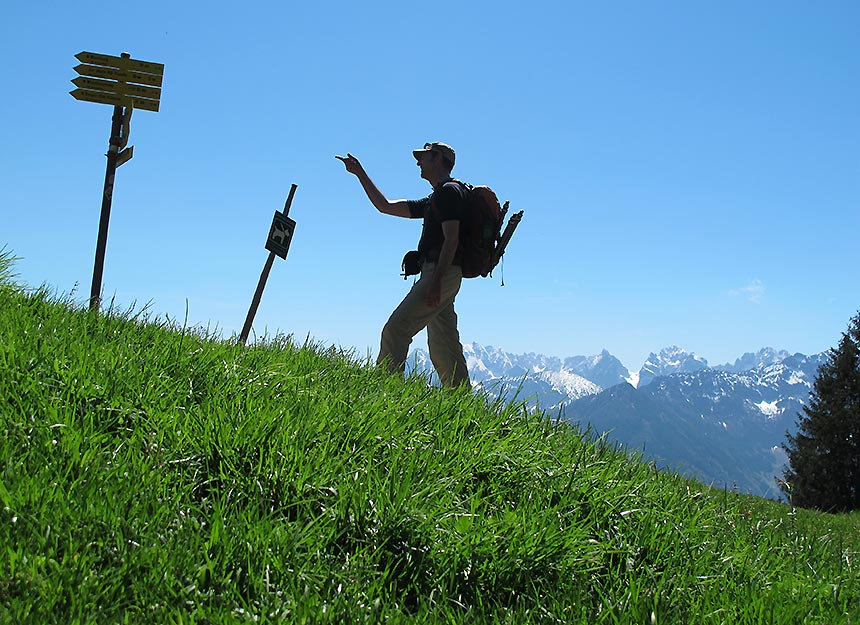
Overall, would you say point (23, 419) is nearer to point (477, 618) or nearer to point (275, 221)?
point (477, 618)

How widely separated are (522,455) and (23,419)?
2.81 m

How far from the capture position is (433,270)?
7.42 metres

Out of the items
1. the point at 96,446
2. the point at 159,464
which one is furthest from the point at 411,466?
the point at 96,446

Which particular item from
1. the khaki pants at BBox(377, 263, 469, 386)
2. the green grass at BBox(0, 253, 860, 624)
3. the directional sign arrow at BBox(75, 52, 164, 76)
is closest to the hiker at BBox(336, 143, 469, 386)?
the khaki pants at BBox(377, 263, 469, 386)

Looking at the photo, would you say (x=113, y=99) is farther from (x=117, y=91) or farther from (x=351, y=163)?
(x=351, y=163)

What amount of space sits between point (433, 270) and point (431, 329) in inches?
33.8

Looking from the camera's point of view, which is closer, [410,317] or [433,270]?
[410,317]

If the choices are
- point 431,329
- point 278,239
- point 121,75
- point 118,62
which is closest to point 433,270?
point 431,329

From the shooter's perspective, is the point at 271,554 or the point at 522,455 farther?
the point at 522,455

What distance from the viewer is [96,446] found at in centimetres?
348

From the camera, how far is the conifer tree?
33.5 m

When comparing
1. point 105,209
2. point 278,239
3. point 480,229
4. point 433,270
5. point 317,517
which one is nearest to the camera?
point 317,517

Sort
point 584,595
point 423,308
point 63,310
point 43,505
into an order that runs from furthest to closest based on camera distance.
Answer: point 423,308 → point 63,310 → point 584,595 → point 43,505

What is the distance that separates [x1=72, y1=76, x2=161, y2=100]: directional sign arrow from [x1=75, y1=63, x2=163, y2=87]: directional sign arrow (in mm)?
74
